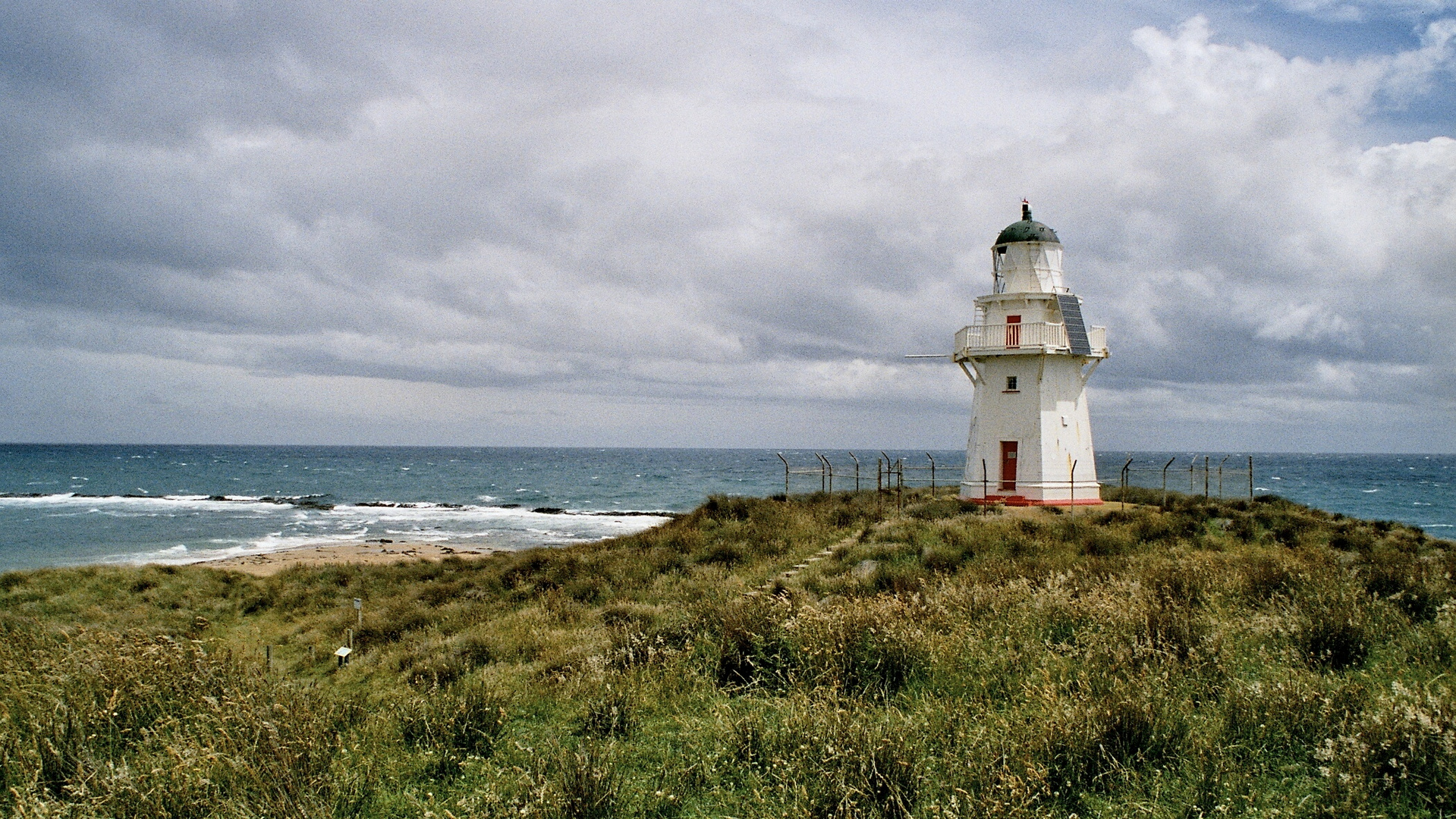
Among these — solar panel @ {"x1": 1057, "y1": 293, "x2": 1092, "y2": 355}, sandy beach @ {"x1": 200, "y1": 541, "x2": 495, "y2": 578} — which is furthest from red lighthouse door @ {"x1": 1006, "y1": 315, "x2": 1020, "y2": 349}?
sandy beach @ {"x1": 200, "y1": 541, "x2": 495, "y2": 578}

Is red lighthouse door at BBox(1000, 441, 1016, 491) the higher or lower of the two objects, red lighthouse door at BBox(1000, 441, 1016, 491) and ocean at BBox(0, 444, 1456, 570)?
the higher

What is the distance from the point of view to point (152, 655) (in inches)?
279

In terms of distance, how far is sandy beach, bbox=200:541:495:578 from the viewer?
30969 millimetres

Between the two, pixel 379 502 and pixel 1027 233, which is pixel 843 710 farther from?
pixel 379 502

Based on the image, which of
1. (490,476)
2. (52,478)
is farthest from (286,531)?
(52,478)

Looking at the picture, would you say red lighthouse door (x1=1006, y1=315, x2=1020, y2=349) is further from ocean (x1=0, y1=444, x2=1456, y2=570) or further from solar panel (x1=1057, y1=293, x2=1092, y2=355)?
ocean (x1=0, y1=444, x2=1456, y2=570)

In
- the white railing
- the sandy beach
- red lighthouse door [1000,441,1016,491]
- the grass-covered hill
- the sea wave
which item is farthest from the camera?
the sea wave

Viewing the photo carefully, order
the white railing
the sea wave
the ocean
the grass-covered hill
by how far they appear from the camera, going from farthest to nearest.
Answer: the sea wave → the ocean → the white railing → the grass-covered hill

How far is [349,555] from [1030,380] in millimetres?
29262

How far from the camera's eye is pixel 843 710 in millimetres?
5746

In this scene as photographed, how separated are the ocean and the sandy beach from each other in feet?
6.02

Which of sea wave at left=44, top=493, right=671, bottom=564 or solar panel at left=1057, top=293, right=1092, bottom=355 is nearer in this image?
solar panel at left=1057, top=293, right=1092, bottom=355

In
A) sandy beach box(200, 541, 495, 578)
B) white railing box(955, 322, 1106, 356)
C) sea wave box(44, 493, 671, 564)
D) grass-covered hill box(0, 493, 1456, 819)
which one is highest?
white railing box(955, 322, 1106, 356)

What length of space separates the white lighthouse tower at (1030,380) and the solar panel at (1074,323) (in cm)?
3
